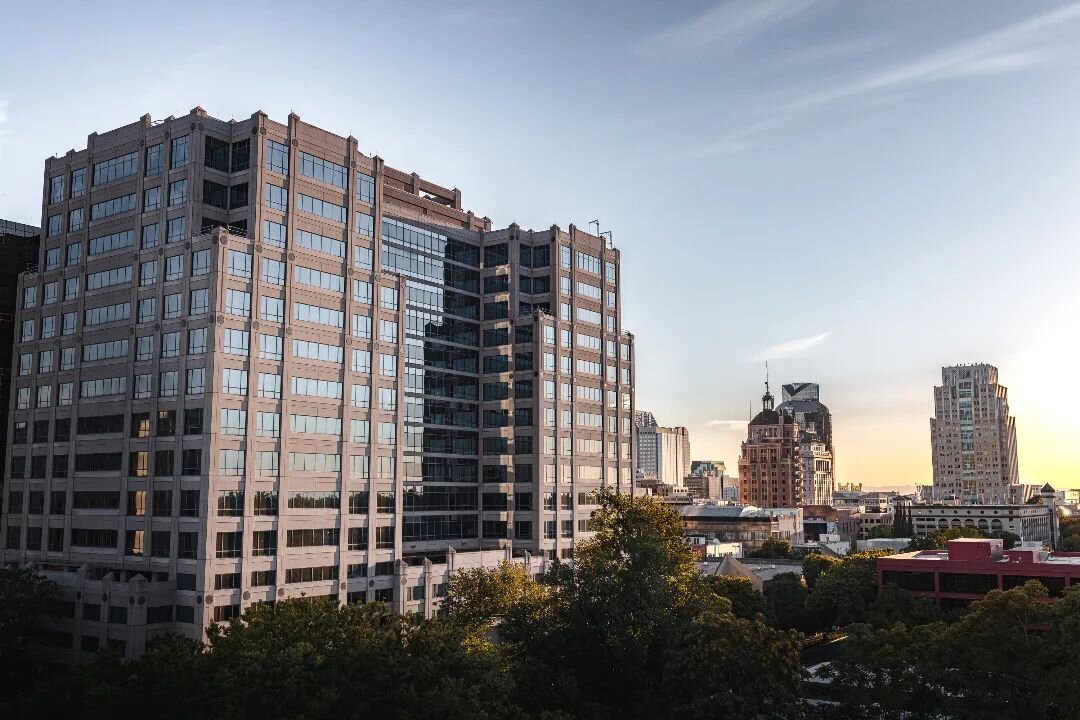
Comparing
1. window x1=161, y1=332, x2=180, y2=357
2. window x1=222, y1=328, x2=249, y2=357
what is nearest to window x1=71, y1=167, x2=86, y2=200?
window x1=161, y1=332, x2=180, y2=357

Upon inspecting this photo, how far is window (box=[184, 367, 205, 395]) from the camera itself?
8788 centimetres

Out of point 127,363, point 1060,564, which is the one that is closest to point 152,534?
point 127,363

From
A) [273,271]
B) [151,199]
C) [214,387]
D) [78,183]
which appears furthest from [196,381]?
[78,183]

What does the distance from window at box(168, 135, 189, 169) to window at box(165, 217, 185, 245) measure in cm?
562

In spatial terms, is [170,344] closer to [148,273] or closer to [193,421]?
[193,421]

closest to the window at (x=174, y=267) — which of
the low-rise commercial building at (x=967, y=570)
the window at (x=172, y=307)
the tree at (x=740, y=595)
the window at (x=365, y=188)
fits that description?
the window at (x=172, y=307)

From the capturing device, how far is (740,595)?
405 ft

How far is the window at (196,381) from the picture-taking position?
87875mm

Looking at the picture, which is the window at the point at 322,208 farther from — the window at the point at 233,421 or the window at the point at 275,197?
the window at the point at 233,421

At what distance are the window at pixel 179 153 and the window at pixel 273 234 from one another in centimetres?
978

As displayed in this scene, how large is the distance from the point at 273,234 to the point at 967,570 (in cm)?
9997

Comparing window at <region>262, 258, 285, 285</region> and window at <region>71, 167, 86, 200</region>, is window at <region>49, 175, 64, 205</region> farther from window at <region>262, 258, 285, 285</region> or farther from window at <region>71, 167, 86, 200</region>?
window at <region>262, 258, 285, 285</region>

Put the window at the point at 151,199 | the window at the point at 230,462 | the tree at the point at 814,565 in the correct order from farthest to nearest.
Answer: the tree at the point at 814,565, the window at the point at 151,199, the window at the point at 230,462

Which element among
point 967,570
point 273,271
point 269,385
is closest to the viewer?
point 269,385
